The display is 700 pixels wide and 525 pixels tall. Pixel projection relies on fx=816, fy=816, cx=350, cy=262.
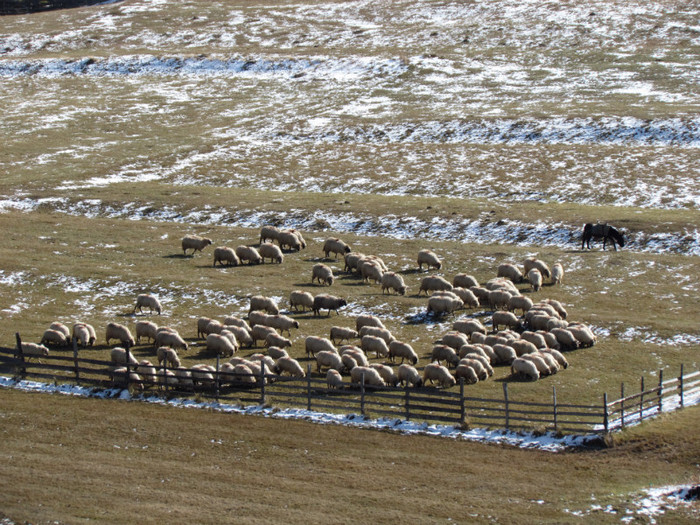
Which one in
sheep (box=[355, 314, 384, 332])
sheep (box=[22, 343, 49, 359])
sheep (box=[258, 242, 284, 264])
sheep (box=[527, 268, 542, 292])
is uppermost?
sheep (box=[22, 343, 49, 359])

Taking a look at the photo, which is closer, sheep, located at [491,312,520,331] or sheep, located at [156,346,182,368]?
sheep, located at [156,346,182,368]

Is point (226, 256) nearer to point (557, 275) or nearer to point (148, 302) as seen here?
point (148, 302)

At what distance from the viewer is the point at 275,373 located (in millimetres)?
26312

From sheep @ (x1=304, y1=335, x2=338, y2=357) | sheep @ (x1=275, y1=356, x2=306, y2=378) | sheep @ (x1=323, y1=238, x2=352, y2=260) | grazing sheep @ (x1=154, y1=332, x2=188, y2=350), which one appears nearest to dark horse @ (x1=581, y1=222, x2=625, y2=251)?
sheep @ (x1=323, y1=238, x2=352, y2=260)

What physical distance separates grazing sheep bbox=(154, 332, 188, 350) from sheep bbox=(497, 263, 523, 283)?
15047mm

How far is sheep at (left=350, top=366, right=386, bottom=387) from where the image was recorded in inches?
963

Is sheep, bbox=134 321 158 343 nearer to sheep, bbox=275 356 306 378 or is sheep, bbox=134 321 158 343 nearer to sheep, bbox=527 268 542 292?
sheep, bbox=275 356 306 378

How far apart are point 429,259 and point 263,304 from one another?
9348mm

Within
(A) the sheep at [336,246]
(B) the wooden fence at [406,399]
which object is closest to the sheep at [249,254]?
(A) the sheep at [336,246]

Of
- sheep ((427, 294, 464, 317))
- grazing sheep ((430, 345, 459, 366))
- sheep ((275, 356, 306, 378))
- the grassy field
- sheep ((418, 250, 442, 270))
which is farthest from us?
sheep ((418, 250, 442, 270))

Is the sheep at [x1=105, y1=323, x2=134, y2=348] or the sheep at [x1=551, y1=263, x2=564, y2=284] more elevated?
the sheep at [x1=105, y1=323, x2=134, y2=348]

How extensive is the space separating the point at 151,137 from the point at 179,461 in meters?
56.3

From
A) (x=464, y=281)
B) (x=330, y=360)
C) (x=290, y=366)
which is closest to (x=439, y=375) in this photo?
(x=330, y=360)

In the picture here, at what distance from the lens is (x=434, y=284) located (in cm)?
3472
